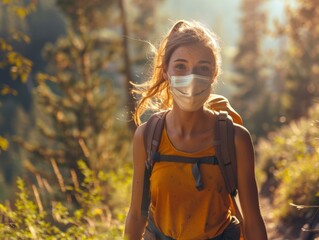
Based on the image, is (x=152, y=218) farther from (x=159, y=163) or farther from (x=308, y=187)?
(x=308, y=187)

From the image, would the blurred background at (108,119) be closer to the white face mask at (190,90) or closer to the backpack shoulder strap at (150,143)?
the backpack shoulder strap at (150,143)

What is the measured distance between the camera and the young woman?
337cm

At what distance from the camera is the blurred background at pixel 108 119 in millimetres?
5391

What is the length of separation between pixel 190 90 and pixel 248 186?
66 centimetres

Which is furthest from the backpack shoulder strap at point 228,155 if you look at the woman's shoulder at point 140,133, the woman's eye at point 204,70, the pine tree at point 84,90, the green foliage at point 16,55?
the pine tree at point 84,90

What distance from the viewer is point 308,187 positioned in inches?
284

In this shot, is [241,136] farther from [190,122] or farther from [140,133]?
[140,133]

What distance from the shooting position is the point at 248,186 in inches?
133

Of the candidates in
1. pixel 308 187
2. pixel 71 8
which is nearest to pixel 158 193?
pixel 308 187

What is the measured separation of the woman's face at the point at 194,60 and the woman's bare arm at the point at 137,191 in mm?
457

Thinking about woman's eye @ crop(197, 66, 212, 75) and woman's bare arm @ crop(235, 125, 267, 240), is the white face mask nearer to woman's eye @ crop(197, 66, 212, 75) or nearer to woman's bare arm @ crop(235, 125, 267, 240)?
woman's eye @ crop(197, 66, 212, 75)

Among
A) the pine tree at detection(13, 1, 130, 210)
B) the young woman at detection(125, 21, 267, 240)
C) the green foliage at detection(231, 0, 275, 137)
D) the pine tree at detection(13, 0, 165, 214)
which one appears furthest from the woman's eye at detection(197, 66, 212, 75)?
the green foliage at detection(231, 0, 275, 137)

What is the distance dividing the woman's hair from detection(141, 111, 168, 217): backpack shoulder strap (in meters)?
0.19

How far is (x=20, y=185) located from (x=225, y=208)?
1.92 metres
